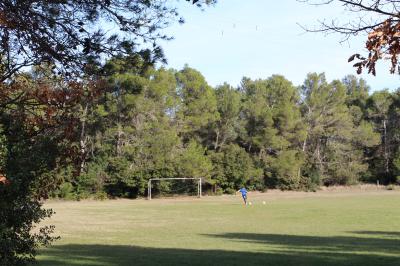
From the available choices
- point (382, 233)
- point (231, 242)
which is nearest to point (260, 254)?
point (231, 242)

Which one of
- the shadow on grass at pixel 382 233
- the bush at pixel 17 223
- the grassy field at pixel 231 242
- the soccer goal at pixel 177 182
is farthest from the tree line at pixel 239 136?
the bush at pixel 17 223

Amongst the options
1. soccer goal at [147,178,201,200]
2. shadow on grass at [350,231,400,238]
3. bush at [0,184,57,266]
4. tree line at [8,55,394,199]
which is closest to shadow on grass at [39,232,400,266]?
shadow on grass at [350,231,400,238]

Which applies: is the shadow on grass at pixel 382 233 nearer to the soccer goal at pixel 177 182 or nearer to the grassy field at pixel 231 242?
the grassy field at pixel 231 242

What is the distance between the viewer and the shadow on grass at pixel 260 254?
12703mm

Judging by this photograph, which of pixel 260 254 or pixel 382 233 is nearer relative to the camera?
pixel 260 254

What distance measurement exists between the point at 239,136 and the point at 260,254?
5549 centimetres

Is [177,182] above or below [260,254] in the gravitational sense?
above

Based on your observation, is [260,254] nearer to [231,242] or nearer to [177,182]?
[231,242]

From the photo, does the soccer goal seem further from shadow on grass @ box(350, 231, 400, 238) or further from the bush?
the bush

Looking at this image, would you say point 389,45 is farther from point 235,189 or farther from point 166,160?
point 235,189

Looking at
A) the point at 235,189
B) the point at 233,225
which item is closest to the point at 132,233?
the point at 233,225

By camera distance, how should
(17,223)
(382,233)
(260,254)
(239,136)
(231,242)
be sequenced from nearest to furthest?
(17,223) → (260,254) → (231,242) → (382,233) → (239,136)

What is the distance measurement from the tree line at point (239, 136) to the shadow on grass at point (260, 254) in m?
33.5

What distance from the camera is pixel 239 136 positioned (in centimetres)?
6956
